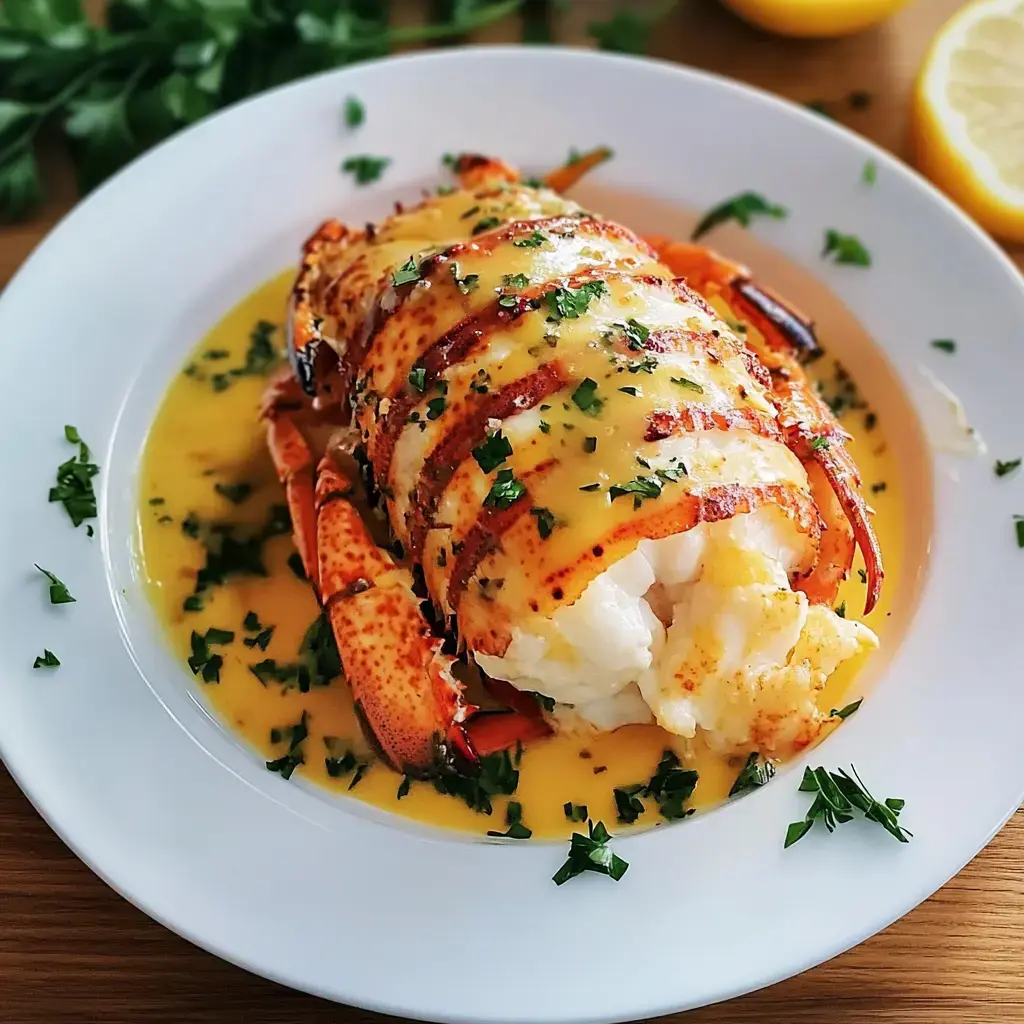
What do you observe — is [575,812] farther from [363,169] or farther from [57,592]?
[363,169]

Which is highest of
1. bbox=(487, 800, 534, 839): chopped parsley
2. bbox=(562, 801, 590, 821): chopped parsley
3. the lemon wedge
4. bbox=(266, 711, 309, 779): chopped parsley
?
the lemon wedge

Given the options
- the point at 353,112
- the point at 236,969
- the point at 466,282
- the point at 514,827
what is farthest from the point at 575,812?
the point at 353,112

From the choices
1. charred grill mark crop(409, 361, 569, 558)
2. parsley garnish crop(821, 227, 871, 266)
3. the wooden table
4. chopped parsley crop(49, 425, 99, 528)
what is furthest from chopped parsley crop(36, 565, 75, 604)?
parsley garnish crop(821, 227, 871, 266)

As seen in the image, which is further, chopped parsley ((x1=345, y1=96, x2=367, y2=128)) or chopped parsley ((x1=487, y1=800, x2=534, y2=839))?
chopped parsley ((x1=345, y1=96, x2=367, y2=128))

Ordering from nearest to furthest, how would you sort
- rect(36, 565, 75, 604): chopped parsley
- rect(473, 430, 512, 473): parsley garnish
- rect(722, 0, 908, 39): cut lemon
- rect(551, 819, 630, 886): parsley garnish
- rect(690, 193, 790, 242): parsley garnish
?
rect(551, 819, 630, 886): parsley garnish → rect(473, 430, 512, 473): parsley garnish → rect(36, 565, 75, 604): chopped parsley → rect(690, 193, 790, 242): parsley garnish → rect(722, 0, 908, 39): cut lemon

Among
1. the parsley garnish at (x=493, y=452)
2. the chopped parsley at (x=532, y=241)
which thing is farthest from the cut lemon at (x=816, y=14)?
the parsley garnish at (x=493, y=452)

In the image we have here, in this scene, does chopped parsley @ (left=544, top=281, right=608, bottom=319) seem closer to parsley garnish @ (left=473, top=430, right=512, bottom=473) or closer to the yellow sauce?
parsley garnish @ (left=473, top=430, right=512, bottom=473)

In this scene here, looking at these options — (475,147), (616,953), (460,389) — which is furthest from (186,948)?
(475,147)

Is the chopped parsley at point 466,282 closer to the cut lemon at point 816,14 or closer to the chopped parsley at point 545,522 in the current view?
the chopped parsley at point 545,522
